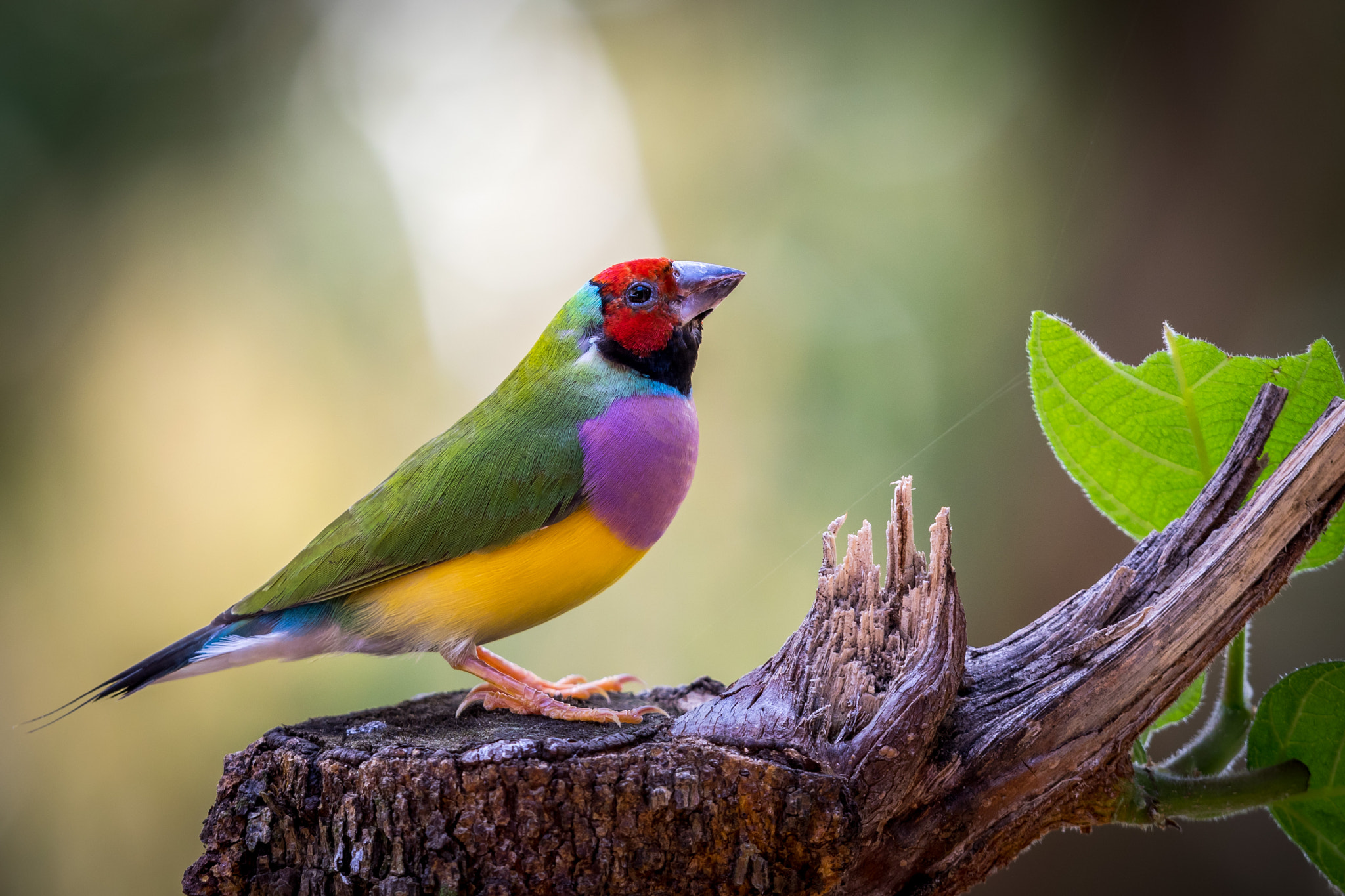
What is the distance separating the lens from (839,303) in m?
4.27

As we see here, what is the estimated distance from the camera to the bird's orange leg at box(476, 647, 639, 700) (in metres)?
2.76

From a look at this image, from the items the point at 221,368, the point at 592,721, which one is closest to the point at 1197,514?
the point at 592,721

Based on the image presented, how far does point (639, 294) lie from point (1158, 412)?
53.7 inches

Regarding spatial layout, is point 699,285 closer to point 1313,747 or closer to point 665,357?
point 665,357

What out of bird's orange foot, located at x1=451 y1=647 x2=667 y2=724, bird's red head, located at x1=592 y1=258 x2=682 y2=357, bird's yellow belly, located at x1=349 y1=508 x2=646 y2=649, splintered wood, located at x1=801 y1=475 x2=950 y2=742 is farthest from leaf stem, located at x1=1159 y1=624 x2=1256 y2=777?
bird's red head, located at x1=592 y1=258 x2=682 y2=357

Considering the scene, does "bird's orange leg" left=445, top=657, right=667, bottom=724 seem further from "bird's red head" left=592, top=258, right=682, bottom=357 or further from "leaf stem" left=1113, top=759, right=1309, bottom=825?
"leaf stem" left=1113, top=759, right=1309, bottom=825

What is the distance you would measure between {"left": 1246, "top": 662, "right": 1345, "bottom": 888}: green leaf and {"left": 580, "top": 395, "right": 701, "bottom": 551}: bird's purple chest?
1.50 metres

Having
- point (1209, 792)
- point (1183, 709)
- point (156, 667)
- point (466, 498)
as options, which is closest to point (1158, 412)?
point (1183, 709)

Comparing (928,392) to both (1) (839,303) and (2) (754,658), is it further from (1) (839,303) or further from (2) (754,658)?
(2) (754,658)

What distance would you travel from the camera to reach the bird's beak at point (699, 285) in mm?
2629

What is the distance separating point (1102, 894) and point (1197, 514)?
206 centimetres

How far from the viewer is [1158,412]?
7.89 feet

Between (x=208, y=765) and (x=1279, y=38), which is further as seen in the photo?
(x=208, y=765)

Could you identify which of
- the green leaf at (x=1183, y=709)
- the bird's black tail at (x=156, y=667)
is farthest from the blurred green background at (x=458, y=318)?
the bird's black tail at (x=156, y=667)
